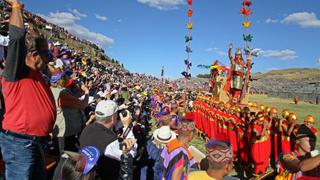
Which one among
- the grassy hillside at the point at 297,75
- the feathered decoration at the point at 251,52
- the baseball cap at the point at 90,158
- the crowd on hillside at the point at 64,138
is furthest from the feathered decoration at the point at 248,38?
the grassy hillside at the point at 297,75

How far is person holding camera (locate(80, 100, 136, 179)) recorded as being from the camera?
3309mm

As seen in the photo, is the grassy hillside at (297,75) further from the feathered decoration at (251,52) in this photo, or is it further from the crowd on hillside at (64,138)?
the crowd on hillside at (64,138)

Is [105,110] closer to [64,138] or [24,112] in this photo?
[24,112]

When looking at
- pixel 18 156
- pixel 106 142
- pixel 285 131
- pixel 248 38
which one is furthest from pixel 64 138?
pixel 248 38

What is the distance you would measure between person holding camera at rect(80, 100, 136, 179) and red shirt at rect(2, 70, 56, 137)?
816mm

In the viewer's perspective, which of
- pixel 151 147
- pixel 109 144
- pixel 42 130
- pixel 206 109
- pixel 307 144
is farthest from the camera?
pixel 206 109

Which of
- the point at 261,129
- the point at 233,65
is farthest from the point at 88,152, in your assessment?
the point at 233,65

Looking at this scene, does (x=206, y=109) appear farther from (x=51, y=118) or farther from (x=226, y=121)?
(x=51, y=118)

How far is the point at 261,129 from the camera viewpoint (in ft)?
24.5

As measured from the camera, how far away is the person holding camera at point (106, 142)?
3309mm

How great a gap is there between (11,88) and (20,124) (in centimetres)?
33

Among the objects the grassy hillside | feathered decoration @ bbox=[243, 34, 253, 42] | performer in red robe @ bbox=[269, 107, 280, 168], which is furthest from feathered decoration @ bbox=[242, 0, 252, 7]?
the grassy hillside

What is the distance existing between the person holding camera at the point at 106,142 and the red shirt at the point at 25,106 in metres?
0.82

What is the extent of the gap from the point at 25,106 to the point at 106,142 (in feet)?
3.54
